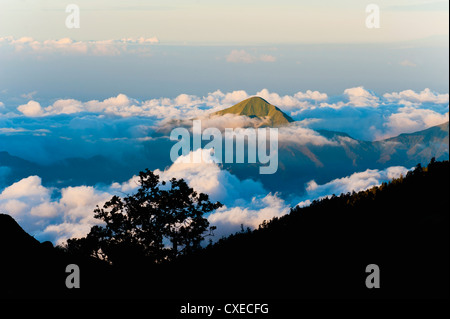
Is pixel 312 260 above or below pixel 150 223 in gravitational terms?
below

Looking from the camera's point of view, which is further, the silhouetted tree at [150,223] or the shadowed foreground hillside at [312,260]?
the silhouetted tree at [150,223]

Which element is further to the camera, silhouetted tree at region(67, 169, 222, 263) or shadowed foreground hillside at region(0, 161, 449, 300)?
silhouetted tree at region(67, 169, 222, 263)
